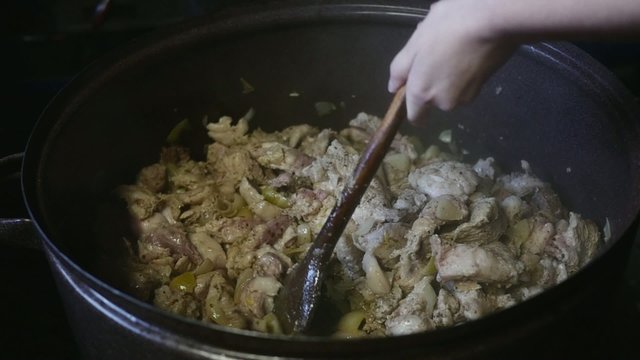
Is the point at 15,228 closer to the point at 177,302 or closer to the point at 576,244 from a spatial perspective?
the point at 177,302

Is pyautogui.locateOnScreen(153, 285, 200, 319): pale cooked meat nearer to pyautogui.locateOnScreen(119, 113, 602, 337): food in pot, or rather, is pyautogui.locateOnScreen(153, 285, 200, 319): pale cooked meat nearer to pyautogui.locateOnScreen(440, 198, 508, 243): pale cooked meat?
pyautogui.locateOnScreen(119, 113, 602, 337): food in pot

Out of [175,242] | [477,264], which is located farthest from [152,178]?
[477,264]

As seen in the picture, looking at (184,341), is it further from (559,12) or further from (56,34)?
(56,34)

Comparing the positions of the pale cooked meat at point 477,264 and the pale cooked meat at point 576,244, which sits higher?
the pale cooked meat at point 477,264

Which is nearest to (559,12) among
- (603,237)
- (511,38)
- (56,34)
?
(511,38)

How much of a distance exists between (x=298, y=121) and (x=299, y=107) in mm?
65

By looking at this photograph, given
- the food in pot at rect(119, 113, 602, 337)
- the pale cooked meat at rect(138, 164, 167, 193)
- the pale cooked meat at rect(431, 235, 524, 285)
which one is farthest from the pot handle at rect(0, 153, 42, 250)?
the pale cooked meat at rect(431, 235, 524, 285)

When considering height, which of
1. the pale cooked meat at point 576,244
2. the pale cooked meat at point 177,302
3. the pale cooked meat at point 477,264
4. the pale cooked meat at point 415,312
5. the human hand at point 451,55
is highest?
the human hand at point 451,55

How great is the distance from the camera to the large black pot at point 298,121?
1371 mm

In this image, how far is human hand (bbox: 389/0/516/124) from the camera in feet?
4.05

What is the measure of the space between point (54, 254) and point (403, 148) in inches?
52.7

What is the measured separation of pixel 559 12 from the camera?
3.84 feet

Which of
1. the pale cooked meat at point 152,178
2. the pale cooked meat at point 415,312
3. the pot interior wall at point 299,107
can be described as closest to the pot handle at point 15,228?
the pot interior wall at point 299,107

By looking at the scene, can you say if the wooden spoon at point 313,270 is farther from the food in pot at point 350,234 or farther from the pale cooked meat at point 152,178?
the pale cooked meat at point 152,178
